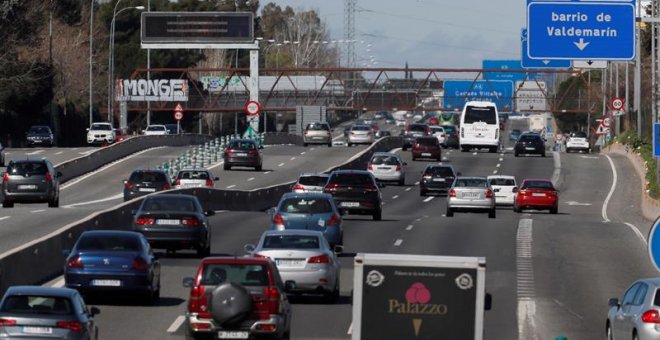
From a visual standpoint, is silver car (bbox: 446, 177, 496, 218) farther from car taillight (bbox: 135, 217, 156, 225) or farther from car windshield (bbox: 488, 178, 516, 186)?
car taillight (bbox: 135, 217, 156, 225)

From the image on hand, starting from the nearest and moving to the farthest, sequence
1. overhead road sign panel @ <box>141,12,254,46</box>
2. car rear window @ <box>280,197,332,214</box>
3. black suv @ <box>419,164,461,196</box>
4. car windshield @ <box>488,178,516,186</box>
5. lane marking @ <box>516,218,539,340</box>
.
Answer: lane marking @ <box>516,218,539,340</box> < car rear window @ <box>280,197,332,214</box> < car windshield @ <box>488,178,516,186</box> < black suv @ <box>419,164,461,196</box> < overhead road sign panel @ <box>141,12,254,46</box>

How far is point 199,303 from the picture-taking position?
2106cm

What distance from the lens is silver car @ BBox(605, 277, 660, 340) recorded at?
19422mm

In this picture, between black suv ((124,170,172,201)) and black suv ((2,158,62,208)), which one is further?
black suv ((124,170,172,201))

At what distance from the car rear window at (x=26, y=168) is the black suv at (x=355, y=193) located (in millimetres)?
9449

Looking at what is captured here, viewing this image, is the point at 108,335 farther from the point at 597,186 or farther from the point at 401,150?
the point at 401,150

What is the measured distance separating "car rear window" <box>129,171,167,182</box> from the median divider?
194 centimetres

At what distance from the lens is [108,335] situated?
76.2ft

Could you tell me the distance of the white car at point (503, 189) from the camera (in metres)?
58.8

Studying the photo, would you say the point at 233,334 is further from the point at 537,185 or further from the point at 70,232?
the point at 537,185

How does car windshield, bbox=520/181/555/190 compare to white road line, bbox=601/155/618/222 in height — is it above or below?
above

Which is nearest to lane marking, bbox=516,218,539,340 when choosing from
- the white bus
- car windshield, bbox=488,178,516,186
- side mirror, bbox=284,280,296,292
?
Answer: side mirror, bbox=284,280,296,292

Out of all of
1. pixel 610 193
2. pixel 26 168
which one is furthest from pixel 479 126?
pixel 26 168

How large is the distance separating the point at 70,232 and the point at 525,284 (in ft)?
32.0
